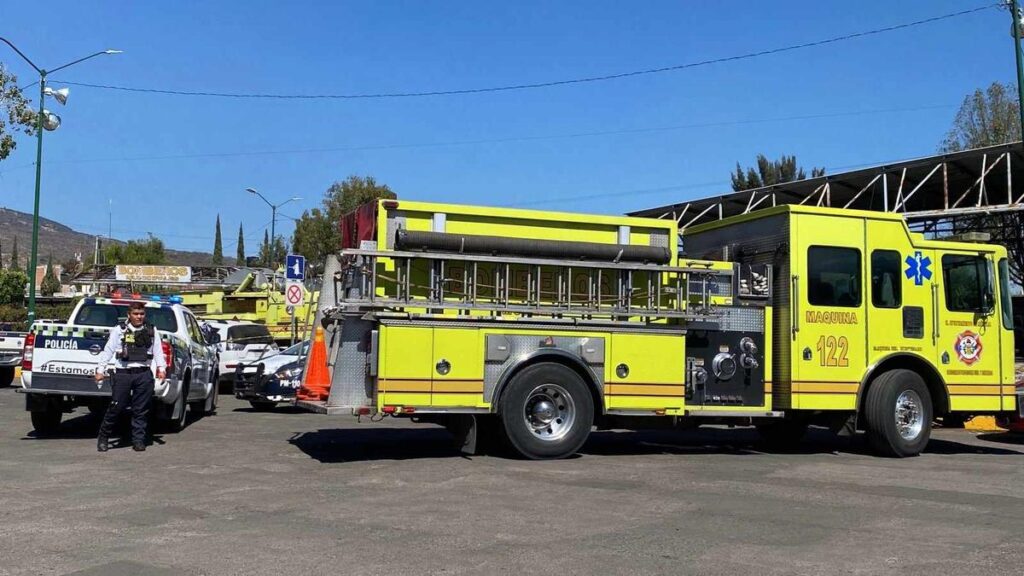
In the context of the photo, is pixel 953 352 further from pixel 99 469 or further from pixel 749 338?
pixel 99 469

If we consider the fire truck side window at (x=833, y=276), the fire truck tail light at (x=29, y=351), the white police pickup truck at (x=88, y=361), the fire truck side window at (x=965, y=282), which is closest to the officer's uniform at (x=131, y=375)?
the white police pickup truck at (x=88, y=361)

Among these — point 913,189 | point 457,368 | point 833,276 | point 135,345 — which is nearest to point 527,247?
point 457,368

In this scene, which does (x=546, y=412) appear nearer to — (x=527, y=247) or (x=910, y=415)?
(x=527, y=247)

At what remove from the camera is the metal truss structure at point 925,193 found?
78.1ft

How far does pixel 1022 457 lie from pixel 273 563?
399 inches

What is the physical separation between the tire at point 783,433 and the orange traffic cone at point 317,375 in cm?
582

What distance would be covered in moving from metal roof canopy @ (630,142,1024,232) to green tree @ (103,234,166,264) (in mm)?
75103

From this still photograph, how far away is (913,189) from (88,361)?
22015 millimetres

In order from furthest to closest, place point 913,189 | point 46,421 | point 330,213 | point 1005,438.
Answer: point 330,213 → point 913,189 → point 1005,438 → point 46,421

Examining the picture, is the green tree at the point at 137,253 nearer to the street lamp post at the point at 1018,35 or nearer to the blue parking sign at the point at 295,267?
the blue parking sign at the point at 295,267

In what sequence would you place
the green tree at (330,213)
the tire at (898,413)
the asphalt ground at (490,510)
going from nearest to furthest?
the asphalt ground at (490,510), the tire at (898,413), the green tree at (330,213)

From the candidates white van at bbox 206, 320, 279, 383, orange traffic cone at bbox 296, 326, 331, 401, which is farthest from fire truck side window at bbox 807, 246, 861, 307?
white van at bbox 206, 320, 279, 383

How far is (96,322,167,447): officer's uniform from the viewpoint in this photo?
35.7ft

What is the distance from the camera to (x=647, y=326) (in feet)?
34.5
